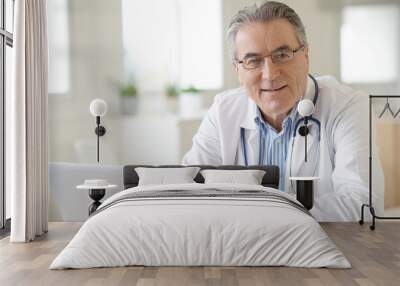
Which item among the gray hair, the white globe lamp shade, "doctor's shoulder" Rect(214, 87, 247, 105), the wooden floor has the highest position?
the gray hair

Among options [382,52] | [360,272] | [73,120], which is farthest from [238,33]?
[360,272]

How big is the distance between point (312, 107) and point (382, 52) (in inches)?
40.9

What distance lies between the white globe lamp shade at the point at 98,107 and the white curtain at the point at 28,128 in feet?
1.91

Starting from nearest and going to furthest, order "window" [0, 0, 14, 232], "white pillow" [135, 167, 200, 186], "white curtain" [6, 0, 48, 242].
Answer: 1. "white curtain" [6, 0, 48, 242]
2. "window" [0, 0, 14, 232]
3. "white pillow" [135, 167, 200, 186]

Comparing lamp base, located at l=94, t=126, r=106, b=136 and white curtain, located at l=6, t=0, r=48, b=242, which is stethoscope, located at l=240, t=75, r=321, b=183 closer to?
lamp base, located at l=94, t=126, r=106, b=136

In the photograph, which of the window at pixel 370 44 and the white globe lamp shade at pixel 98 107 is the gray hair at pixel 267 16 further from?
the white globe lamp shade at pixel 98 107

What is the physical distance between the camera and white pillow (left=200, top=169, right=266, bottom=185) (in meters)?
6.09

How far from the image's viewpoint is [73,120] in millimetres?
6762

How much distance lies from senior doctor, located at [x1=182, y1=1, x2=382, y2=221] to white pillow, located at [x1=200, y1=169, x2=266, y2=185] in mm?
369

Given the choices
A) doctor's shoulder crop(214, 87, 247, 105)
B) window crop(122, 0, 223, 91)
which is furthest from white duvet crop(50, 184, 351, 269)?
window crop(122, 0, 223, 91)

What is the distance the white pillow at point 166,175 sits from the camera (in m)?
6.20

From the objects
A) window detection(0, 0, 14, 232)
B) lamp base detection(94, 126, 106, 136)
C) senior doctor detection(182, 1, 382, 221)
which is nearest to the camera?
window detection(0, 0, 14, 232)

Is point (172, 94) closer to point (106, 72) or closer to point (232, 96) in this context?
point (232, 96)

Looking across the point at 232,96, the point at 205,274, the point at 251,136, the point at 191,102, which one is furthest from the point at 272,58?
the point at 205,274
